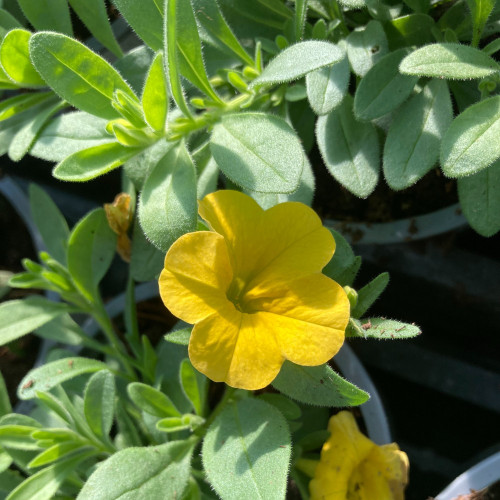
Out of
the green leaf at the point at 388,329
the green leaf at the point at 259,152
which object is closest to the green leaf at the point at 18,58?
the green leaf at the point at 259,152

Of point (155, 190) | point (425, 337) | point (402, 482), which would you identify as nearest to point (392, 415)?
point (425, 337)

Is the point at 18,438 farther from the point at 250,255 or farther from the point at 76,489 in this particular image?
the point at 250,255

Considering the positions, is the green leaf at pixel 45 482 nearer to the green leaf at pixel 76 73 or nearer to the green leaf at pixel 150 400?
the green leaf at pixel 150 400

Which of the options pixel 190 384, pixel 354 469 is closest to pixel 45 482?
pixel 190 384

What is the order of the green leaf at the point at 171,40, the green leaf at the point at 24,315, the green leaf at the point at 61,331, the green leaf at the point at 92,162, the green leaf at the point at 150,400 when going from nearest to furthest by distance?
1. the green leaf at the point at 171,40
2. the green leaf at the point at 92,162
3. the green leaf at the point at 150,400
4. the green leaf at the point at 24,315
5. the green leaf at the point at 61,331

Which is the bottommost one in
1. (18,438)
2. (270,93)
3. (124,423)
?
(124,423)

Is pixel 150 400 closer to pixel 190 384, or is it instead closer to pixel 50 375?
pixel 190 384
